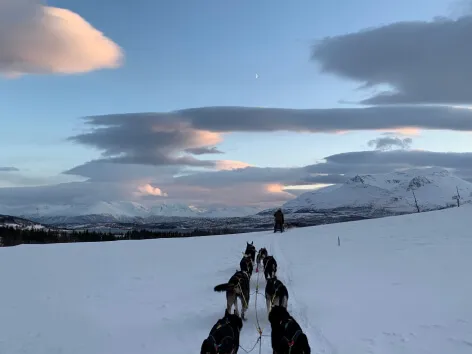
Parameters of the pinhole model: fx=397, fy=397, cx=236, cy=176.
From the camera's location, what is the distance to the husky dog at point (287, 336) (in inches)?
235

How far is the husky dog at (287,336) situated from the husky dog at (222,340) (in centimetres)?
72

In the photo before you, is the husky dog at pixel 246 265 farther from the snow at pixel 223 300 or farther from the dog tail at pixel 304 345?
the dog tail at pixel 304 345

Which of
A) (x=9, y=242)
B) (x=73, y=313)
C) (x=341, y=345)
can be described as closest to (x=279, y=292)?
(x=341, y=345)

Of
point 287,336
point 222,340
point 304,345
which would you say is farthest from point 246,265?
point 304,345

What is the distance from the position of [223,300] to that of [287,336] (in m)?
6.04

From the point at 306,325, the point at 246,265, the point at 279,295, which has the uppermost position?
the point at 246,265

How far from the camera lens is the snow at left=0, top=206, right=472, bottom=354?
838cm

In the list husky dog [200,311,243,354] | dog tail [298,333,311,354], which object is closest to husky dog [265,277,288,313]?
husky dog [200,311,243,354]

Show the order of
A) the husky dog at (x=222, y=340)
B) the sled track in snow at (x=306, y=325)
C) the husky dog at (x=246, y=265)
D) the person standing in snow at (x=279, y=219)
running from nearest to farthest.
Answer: the husky dog at (x=222, y=340) < the sled track in snow at (x=306, y=325) < the husky dog at (x=246, y=265) < the person standing in snow at (x=279, y=219)

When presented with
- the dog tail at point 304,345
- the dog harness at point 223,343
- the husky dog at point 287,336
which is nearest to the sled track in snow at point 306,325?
the husky dog at point 287,336

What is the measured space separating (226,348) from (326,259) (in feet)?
46.1

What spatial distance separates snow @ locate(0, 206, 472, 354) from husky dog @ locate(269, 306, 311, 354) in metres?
0.83

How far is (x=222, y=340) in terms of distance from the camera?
6363 millimetres

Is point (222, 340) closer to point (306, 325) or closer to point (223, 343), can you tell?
point (223, 343)
